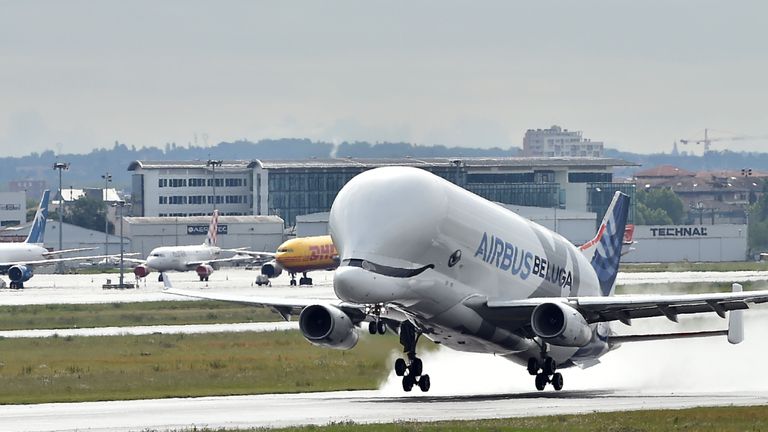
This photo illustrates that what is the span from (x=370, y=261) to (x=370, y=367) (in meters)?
16.3

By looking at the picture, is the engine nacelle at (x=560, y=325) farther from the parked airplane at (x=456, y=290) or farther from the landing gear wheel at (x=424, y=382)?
the landing gear wheel at (x=424, y=382)

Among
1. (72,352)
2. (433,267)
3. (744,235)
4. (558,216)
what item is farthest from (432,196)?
(744,235)

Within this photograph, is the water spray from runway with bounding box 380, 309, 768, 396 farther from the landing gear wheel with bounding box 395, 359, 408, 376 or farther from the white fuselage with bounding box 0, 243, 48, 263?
the white fuselage with bounding box 0, 243, 48, 263

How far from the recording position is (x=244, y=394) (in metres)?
48.6

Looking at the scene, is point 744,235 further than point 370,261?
Yes

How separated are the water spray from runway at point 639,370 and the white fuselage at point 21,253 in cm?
10480

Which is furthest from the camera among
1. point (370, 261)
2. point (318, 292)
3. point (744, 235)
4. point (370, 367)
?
point (744, 235)

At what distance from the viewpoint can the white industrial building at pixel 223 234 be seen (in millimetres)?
193375

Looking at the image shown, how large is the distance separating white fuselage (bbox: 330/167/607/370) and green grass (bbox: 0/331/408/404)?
21.9ft

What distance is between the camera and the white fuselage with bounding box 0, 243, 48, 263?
503ft

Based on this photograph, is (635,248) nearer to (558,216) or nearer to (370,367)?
(558,216)

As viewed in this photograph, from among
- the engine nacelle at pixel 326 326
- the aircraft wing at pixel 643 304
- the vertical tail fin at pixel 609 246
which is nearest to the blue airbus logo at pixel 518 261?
the aircraft wing at pixel 643 304

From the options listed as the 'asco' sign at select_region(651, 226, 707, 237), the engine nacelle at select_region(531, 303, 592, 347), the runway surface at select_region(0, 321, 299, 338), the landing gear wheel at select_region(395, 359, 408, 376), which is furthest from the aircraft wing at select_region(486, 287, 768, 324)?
the 'asco' sign at select_region(651, 226, 707, 237)

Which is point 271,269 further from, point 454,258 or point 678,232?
point 454,258
